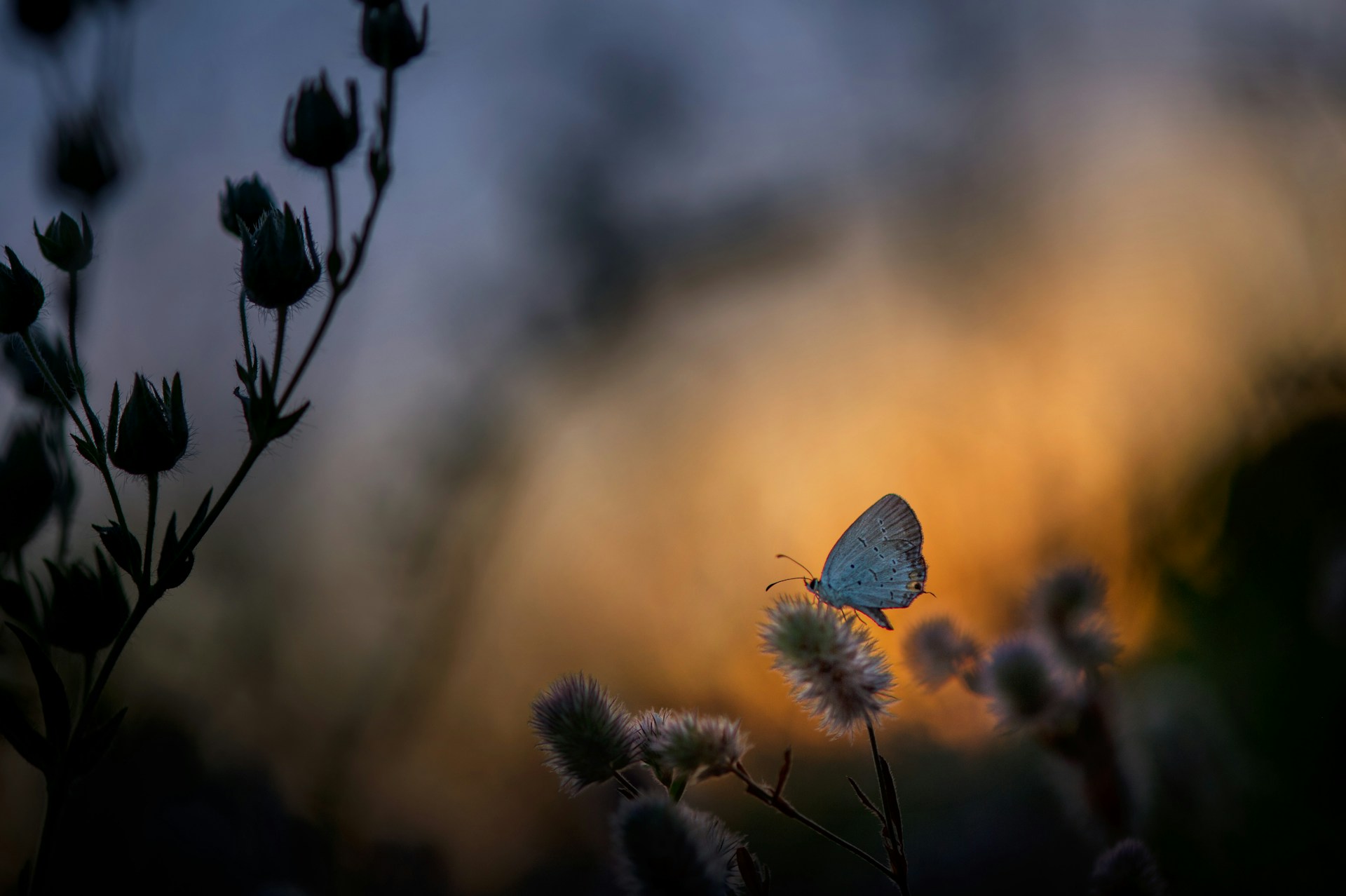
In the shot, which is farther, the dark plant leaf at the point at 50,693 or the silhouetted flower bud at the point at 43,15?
the silhouetted flower bud at the point at 43,15

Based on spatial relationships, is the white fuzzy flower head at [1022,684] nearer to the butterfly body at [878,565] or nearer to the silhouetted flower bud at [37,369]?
the butterfly body at [878,565]

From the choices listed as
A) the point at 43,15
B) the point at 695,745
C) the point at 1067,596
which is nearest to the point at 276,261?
the point at 695,745

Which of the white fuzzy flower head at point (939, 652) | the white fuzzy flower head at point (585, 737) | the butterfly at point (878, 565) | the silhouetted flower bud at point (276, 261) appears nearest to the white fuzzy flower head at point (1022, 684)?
the white fuzzy flower head at point (939, 652)

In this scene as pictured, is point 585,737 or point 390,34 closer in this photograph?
point 585,737

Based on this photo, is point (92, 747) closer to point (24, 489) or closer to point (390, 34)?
point (24, 489)

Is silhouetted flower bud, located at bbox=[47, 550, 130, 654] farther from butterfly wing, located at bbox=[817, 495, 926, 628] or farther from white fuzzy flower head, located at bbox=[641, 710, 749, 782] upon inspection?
butterfly wing, located at bbox=[817, 495, 926, 628]

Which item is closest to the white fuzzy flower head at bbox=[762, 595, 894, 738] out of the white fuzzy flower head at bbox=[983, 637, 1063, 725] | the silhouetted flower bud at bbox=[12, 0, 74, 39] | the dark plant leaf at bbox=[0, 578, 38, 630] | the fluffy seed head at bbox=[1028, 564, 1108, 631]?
the white fuzzy flower head at bbox=[983, 637, 1063, 725]
